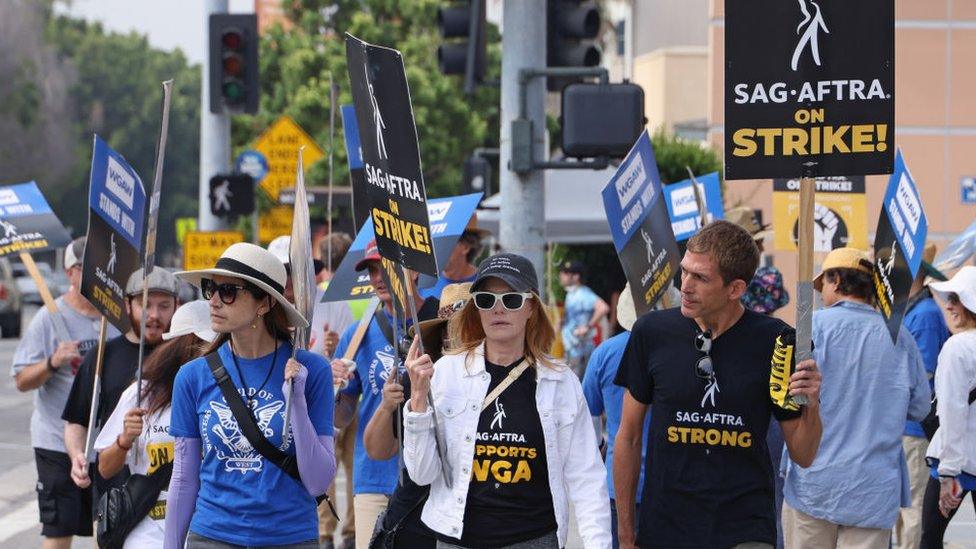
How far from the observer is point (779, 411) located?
5441 millimetres

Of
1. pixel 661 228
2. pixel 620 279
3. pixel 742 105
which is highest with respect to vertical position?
pixel 742 105

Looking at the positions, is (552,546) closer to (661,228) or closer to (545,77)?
(661,228)

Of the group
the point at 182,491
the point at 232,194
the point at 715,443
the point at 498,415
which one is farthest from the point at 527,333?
the point at 232,194

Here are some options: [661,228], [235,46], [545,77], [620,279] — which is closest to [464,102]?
[620,279]

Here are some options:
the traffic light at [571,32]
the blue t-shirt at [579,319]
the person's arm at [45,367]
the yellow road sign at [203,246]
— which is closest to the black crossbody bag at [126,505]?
the person's arm at [45,367]

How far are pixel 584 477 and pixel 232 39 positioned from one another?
12.2 metres

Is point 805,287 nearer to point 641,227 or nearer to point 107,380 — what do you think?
point 641,227

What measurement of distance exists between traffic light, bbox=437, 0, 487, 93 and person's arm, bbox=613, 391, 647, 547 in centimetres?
617

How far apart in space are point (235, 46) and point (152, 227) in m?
10.7

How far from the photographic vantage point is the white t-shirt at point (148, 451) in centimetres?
647

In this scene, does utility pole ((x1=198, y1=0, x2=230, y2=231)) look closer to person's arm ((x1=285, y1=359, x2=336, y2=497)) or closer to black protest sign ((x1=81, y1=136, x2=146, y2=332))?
black protest sign ((x1=81, y1=136, x2=146, y2=332))

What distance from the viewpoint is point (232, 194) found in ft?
58.8

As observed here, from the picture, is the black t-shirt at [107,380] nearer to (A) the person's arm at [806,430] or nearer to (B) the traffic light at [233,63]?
(A) the person's arm at [806,430]

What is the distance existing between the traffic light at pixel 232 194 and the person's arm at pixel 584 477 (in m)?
12.6
